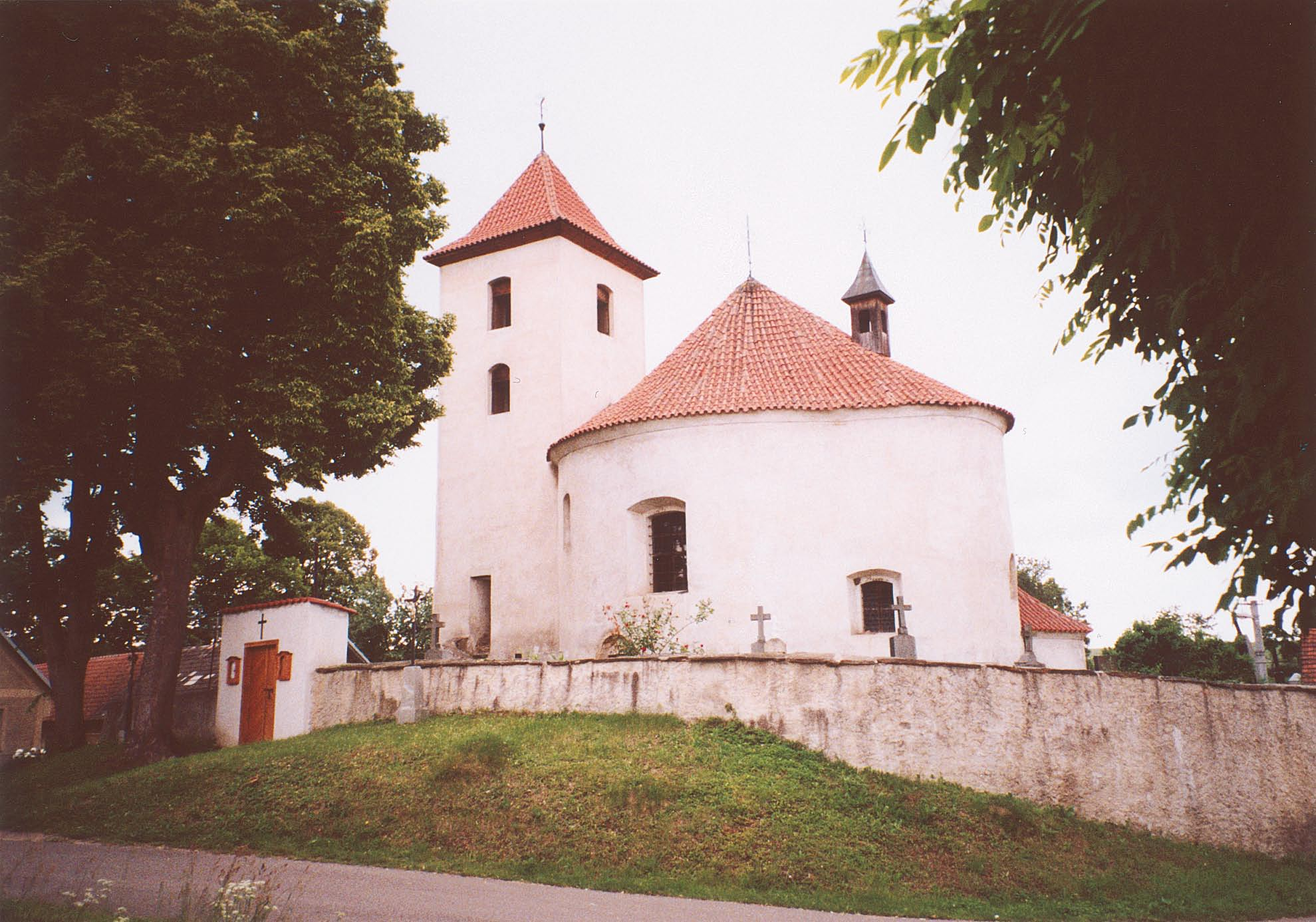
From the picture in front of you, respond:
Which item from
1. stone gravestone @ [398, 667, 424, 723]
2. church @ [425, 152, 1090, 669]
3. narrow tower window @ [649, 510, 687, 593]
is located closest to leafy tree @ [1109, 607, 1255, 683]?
church @ [425, 152, 1090, 669]

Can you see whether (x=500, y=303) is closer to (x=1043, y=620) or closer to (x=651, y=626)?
(x=651, y=626)

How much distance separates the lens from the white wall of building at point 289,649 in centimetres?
1709

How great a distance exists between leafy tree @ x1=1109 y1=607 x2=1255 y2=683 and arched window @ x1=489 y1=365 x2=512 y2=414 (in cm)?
2129

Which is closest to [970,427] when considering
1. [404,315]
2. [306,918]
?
[404,315]

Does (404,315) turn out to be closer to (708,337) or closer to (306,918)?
(708,337)

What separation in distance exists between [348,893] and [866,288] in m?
20.7

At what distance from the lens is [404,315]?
17.8m

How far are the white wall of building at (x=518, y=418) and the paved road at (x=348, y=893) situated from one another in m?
12.7

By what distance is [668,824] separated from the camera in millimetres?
11336

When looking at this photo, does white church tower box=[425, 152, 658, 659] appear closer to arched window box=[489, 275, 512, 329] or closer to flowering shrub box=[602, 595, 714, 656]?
arched window box=[489, 275, 512, 329]

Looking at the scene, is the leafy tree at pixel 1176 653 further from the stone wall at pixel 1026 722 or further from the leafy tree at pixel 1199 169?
the leafy tree at pixel 1199 169

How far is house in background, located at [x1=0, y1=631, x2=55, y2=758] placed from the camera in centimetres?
2906

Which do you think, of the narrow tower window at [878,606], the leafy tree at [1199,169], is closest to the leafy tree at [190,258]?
the narrow tower window at [878,606]

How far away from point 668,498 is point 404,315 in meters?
5.98
